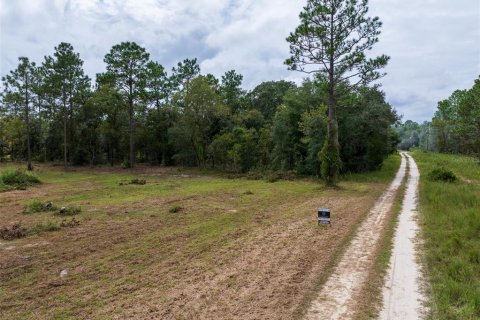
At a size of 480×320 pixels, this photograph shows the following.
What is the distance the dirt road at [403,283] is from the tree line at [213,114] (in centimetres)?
1351

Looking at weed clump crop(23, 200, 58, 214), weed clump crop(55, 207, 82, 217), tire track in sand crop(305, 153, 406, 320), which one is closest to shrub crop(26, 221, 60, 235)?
weed clump crop(55, 207, 82, 217)

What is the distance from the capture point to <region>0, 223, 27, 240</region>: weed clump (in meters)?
9.88

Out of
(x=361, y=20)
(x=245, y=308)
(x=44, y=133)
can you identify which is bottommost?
(x=245, y=308)

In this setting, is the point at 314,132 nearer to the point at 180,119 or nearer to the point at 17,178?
the point at 180,119

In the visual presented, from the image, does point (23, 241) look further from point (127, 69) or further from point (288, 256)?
point (127, 69)

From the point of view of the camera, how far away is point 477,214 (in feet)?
36.9

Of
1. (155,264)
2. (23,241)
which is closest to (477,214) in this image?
(155,264)

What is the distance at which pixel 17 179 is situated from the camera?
83.1 ft

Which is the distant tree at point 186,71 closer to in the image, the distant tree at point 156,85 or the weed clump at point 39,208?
the distant tree at point 156,85

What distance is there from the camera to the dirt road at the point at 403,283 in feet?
17.7

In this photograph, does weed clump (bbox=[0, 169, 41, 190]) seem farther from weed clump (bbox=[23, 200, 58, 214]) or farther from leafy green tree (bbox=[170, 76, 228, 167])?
leafy green tree (bbox=[170, 76, 228, 167])

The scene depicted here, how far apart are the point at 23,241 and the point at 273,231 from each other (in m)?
7.06

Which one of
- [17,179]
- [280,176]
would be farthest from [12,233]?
[280,176]

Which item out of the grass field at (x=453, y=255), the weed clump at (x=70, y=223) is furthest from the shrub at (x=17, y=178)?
the grass field at (x=453, y=255)
